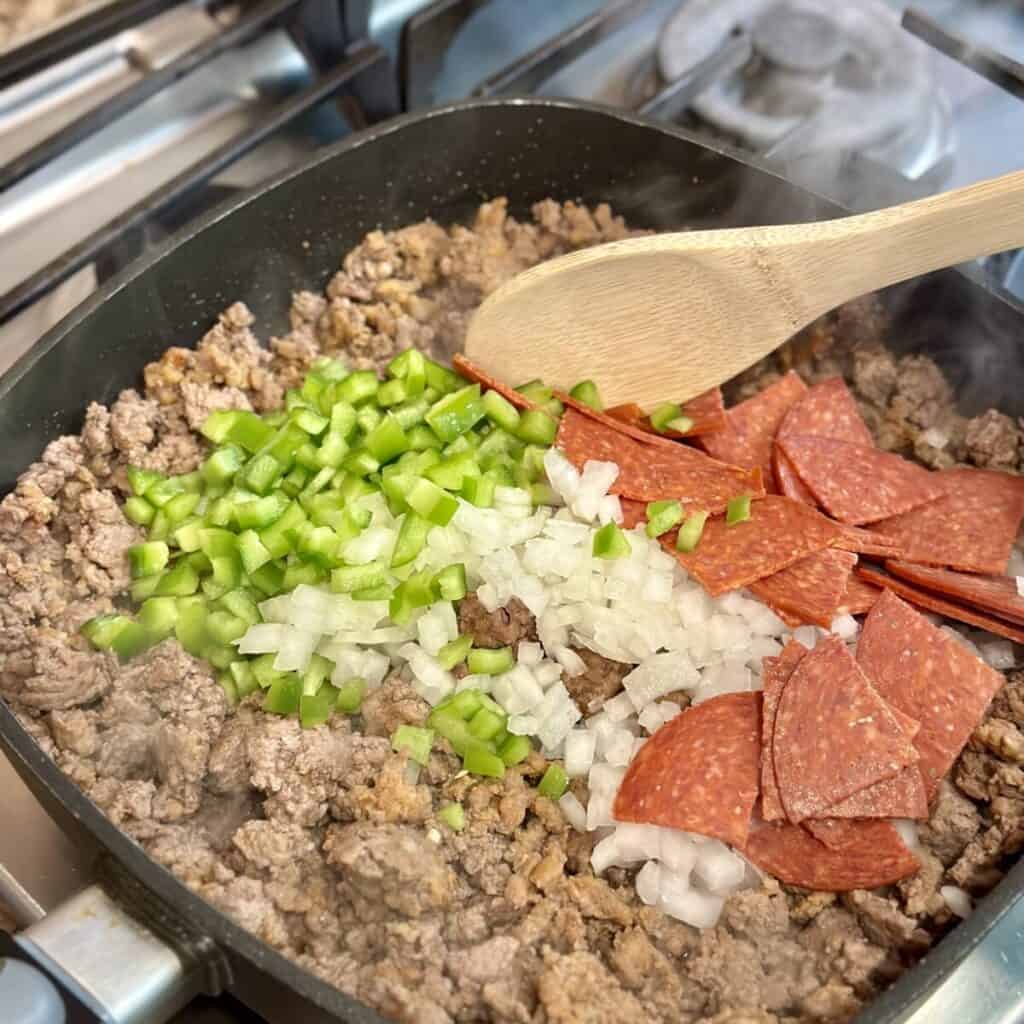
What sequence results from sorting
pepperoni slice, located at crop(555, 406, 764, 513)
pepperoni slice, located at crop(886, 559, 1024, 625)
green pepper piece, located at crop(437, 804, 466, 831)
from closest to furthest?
1. green pepper piece, located at crop(437, 804, 466, 831)
2. pepperoni slice, located at crop(886, 559, 1024, 625)
3. pepperoni slice, located at crop(555, 406, 764, 513)

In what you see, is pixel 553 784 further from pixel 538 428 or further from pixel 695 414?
pixel 695 414

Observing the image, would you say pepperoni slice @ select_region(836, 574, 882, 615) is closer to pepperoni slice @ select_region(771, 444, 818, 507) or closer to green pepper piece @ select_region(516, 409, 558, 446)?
pepperoni slice @ select_region(771, 444, 818, 507)

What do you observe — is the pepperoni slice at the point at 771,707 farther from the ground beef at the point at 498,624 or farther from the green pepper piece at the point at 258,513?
the green pepper piece at the point at 258,513

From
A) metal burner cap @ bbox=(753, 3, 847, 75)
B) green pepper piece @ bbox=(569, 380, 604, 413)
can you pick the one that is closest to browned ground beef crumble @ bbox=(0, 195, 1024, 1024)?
green pepper piece @ bbox=(569, 380, 604, 413)

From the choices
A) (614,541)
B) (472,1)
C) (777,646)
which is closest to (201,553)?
(614,541)

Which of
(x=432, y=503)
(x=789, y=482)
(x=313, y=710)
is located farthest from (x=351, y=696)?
(x=789, y=482)

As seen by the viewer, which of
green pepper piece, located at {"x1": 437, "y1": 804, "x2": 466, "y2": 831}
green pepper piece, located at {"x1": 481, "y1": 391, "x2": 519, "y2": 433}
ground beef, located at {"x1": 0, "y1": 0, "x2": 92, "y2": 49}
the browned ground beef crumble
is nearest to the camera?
the browned ground beef crumble

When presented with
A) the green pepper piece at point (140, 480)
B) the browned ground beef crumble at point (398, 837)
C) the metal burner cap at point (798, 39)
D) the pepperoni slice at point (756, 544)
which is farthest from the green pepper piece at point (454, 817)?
the metal burner cap at point (798, 39)
